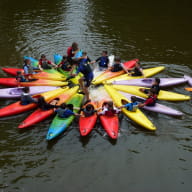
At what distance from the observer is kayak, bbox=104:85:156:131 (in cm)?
757

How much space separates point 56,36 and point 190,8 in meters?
14.3

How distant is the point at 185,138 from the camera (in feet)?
24.3

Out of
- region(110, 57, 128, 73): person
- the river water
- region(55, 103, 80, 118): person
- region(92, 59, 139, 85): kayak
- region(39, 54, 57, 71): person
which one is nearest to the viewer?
the river water

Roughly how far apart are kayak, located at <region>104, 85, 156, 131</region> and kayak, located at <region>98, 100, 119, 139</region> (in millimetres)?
587

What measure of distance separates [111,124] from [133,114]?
1.04 meters

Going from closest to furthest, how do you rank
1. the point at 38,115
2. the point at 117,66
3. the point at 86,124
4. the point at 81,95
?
→ the point at 86,124 < the point at 38,115 < the point at 81,95 < the point at 117,66

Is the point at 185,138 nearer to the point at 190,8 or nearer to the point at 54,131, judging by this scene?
the point at 54,131

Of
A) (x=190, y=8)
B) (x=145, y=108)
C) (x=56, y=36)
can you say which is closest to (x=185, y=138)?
(x=145, y=108)

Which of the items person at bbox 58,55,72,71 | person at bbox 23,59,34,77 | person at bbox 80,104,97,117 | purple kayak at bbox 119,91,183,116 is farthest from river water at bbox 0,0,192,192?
person at bbox 58,55,72,71

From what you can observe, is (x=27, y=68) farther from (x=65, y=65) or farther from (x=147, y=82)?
(x=147, y=82)

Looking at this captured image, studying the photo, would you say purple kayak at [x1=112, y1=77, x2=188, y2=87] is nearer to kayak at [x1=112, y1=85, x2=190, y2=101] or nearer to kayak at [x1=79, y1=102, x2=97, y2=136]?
kayak at [x1=112, y1=85, x2=190, y2=101]

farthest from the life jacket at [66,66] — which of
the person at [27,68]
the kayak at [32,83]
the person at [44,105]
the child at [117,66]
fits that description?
the person at [44,105]

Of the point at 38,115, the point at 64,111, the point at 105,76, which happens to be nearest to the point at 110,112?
the point at 64,111

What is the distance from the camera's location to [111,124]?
24.7 feet
